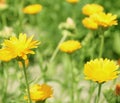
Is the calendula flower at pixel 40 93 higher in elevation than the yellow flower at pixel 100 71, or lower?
lower

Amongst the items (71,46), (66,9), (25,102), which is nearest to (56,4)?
(66,9)

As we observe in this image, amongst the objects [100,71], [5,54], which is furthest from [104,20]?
[5,54]

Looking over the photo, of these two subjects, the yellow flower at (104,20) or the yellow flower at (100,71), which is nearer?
the yellow flower at (100,71)

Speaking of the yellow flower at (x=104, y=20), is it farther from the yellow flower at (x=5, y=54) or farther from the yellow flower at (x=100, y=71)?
the yellow flower at (x=5, y=54)

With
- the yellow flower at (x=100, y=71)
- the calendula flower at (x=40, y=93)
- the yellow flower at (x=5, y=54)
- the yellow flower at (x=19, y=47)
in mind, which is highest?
the yellow flower at (x=19, y=47)

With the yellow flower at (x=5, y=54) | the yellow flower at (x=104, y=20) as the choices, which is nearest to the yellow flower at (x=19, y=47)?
the yellow flower at (x=5, y=54)

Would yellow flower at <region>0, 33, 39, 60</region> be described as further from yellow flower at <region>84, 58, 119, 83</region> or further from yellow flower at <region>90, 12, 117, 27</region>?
yellow flower at <region>90, 12, 117, 27</region>

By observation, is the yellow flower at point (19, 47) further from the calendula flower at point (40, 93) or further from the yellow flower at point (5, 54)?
the calendula flower at point (40, 93)

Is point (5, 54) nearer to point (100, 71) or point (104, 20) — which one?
point (100, 71)
